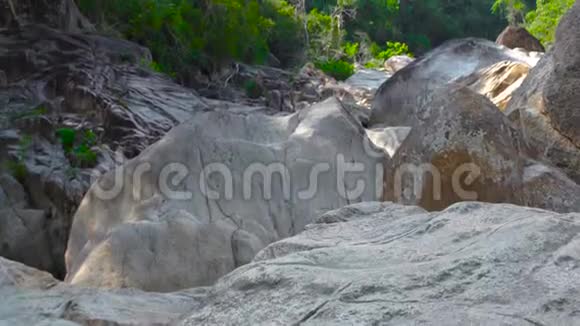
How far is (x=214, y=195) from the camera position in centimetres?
550

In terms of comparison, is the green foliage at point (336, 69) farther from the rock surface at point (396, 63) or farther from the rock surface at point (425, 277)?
the rock surface at point (425, 277)

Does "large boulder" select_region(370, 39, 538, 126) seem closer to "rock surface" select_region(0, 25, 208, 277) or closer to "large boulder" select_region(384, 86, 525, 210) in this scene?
"rock surface" select_region(0, 25, 208, 277)

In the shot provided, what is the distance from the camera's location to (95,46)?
12.2m

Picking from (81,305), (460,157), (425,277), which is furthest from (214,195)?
(425,277)

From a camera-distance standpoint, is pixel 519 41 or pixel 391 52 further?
pixel 391 52

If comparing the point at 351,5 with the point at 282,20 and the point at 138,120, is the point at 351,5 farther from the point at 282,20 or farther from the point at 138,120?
the point at 138,120

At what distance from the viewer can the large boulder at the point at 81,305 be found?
10.4 feet

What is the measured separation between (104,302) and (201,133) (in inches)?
97.7

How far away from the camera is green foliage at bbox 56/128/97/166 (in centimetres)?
882

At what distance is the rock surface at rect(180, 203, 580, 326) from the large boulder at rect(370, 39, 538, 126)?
20.5 feet

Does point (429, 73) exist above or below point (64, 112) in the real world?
above

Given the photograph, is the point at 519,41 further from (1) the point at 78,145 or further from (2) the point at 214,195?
(2) the point at 214,195

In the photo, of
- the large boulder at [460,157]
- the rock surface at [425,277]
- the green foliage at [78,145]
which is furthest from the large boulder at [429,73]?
the rock surface at [425,277]

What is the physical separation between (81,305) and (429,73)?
25.2 feet
